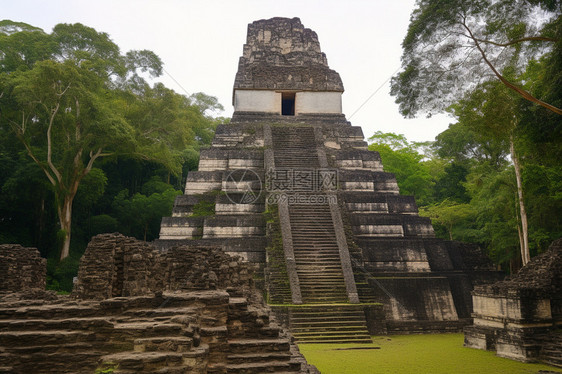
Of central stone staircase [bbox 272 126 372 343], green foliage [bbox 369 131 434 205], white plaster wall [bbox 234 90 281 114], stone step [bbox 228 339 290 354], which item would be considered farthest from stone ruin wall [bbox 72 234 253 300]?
green foliage [bbox 369 131 434 205]

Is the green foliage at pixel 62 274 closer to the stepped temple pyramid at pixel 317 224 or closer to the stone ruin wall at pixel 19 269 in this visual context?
the stepped temple pyramid at pixel 317 224

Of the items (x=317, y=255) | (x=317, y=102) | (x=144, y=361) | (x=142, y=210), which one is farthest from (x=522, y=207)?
(x=142, y=210)

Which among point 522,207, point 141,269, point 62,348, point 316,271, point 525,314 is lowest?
point 525,314

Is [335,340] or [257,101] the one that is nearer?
[335,340]

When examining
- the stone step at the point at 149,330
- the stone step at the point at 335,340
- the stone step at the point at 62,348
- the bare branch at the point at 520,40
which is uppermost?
the bare branch at the point at 520,40

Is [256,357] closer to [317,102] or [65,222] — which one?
[65,222]

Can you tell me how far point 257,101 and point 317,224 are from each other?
405 inches

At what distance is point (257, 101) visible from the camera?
953 inches

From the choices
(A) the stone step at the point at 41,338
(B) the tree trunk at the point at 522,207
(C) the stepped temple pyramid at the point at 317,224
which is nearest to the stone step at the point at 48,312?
(A) the stone step at the point at 41,338

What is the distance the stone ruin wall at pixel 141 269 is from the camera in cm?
811

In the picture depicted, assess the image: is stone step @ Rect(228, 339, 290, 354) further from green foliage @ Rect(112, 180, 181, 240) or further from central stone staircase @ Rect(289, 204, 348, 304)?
green foliage @ Rect(112, 180, 181, 240)

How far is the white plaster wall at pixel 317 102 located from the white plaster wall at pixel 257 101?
3.77 ft

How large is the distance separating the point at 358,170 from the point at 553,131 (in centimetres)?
1086

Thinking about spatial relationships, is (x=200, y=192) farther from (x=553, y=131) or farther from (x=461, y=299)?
(x=553, y=131)
